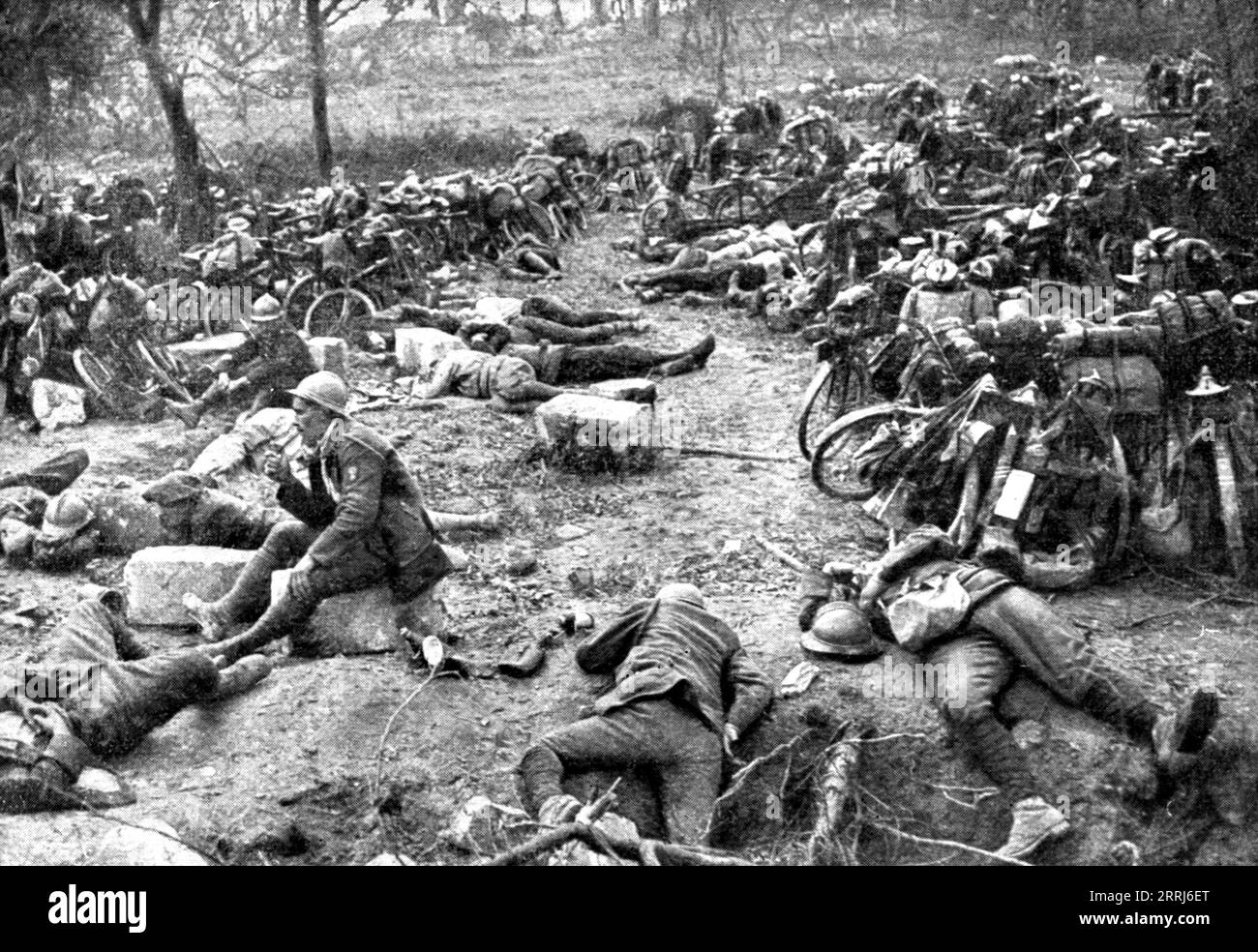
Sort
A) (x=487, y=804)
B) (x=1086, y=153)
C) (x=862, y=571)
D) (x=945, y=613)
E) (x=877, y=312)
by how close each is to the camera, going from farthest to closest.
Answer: (x=1086, y=153)
(x=877, y=312)
(x=862, y=571)
(x=945, y=613)
(x=487, y=804)

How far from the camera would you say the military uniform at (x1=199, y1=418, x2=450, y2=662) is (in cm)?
630

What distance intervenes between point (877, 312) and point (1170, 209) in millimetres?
4775

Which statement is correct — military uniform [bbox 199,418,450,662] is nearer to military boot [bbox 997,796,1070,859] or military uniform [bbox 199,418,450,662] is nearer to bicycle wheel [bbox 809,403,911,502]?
bicycle wheel [bbox 809,403,911,502]

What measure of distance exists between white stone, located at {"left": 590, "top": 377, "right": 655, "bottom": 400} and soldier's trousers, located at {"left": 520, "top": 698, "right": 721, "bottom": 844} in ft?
15.7

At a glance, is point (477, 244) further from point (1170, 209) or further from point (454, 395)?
point (1170, 209)

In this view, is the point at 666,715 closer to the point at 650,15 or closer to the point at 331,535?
the point at 331,535

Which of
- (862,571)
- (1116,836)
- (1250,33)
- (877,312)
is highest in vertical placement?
(1250,33)

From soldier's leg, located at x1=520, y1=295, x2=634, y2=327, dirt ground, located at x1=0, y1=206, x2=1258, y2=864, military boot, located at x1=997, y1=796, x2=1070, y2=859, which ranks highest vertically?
soldier's leg, located at x1=520, y1=295, x2=634, y2=327

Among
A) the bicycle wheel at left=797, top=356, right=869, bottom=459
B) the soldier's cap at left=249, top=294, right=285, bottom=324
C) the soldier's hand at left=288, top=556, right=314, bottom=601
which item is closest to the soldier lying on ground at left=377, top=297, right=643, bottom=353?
the soldier's cap at left=249, top=294, right=285, bottom=324

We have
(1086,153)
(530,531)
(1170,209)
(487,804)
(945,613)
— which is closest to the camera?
(487,804)

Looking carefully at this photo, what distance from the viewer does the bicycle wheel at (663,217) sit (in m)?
17.4

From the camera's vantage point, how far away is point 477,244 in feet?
52.5

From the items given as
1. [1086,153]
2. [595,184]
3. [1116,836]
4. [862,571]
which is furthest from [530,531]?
[595,184]

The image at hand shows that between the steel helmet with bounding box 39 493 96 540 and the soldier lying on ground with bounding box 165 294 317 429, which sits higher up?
the soldier lying on ground with bounding box 165 294 317 429
